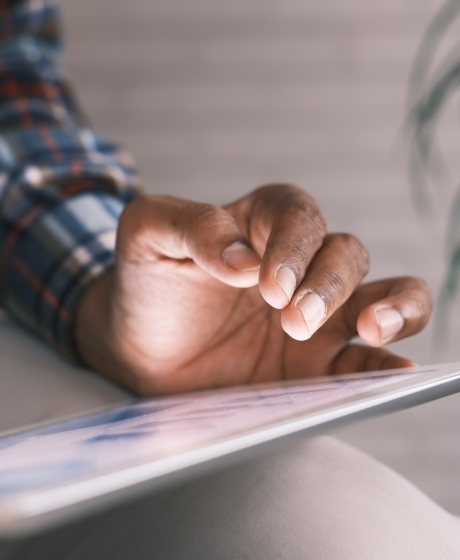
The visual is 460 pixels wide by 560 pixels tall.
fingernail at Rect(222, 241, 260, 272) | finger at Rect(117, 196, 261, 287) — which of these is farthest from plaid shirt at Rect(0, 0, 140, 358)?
fingernail at Rect(222, 241, 260, 272)

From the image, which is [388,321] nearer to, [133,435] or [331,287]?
[331,287]

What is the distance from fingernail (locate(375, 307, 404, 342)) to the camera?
40cm

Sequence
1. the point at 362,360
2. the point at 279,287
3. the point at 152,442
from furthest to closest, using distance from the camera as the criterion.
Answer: the point at 362,360 < the point at 279,287 < the point at 152,442

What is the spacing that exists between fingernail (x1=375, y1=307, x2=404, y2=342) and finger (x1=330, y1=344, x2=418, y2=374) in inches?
1.6

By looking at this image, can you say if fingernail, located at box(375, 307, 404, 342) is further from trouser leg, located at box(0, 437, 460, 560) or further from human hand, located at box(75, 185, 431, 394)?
trouser leg, located at box(0, 437, 460, 560)

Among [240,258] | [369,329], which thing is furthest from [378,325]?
[240,258]

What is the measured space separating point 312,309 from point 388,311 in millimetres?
90

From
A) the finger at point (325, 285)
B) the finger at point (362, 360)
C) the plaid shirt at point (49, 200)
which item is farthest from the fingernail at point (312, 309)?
the plaid shirt at point (49, 200)

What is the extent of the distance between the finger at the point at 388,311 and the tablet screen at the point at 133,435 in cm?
12

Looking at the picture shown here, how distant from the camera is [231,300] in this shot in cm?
53

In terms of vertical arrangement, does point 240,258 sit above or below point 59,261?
above

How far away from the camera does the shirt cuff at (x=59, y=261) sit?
60cm

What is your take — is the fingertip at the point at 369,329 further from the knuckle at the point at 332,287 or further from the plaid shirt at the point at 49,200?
the plaid shirt at the point at 49,200

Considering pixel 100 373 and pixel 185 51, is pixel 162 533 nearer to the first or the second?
pixel 100 373
